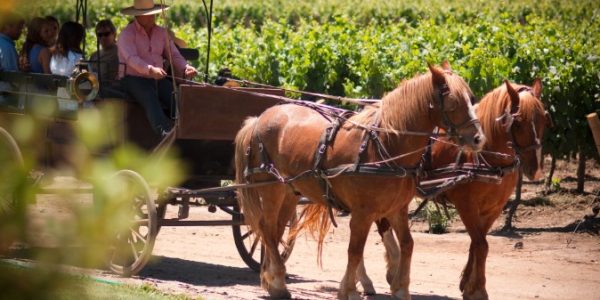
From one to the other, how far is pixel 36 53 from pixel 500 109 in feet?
14.9

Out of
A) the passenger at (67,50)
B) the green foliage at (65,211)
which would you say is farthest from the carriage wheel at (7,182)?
the passenger at (67,50)

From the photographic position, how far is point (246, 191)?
7.77 m

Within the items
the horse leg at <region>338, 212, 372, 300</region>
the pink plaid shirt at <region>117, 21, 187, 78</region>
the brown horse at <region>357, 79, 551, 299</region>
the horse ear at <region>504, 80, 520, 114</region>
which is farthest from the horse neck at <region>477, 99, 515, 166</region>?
the pink plaid shirt at <region>117, 21, 187, 78</region>

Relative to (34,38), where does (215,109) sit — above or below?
below

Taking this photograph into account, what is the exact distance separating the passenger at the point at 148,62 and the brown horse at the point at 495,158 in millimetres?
2456

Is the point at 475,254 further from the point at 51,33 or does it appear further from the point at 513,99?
the point at 51,33

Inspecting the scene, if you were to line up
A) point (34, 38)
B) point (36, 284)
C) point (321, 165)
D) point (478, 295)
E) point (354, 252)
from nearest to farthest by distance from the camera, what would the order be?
point (36, 284)
point (354, 252)
point (321, 165)
point (478, 295)
point (34, 38)

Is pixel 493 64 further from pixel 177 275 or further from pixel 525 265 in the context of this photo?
pixel 177 275

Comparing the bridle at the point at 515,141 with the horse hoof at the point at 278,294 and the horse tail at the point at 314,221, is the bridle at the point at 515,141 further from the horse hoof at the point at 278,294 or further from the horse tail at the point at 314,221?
the horse hoof at the point at 278,294

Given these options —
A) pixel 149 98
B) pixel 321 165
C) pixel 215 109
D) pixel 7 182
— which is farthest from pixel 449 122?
pixel 7 182

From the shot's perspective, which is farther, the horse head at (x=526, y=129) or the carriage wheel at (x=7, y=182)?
the horse head at (x=526, y=129)

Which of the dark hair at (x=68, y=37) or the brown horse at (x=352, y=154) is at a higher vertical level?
the dark hair at (x=68, y=37)

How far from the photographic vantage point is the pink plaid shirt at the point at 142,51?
8156 mm

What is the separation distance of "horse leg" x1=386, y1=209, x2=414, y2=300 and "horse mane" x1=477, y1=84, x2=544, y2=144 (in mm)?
1077
